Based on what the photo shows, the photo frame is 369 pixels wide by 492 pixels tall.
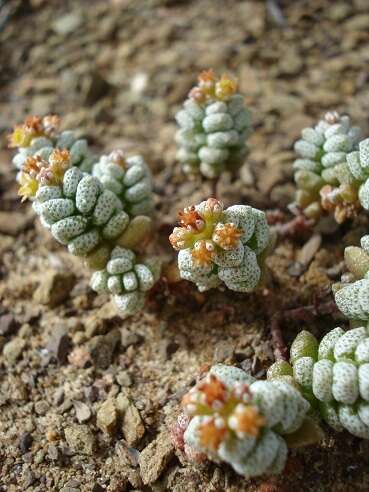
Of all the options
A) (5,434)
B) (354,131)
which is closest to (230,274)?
(354,131)

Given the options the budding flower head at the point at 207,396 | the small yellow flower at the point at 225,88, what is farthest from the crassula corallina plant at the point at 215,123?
the budding flower head at the point at 207,396

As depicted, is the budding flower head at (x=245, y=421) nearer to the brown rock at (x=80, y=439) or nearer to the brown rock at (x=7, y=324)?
the brown rock at (x=80, y=439)

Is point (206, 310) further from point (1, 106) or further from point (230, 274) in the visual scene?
point (1, 106)

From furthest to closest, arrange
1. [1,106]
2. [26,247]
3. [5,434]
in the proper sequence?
1. [1,106]
2. [26,247]
3. [5,434]

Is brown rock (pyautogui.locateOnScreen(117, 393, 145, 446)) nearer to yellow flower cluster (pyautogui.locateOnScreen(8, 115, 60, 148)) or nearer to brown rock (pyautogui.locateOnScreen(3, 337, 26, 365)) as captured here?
brown rock (pyautogui.locateOnScreen(3, 337, 26, 365))

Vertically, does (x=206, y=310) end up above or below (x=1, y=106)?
below

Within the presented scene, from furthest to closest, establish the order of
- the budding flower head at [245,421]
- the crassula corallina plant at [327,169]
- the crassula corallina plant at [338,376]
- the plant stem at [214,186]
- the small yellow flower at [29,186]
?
1. the plant stem at [214,186]
2. the crassula corallina plant at [327,169]
3. the small yellow flower at [29,186]
4. the crassula corallina plant at [338,376]
5. the budding flower head at [245,421]

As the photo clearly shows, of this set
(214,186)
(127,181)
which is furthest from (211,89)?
(127,181)
